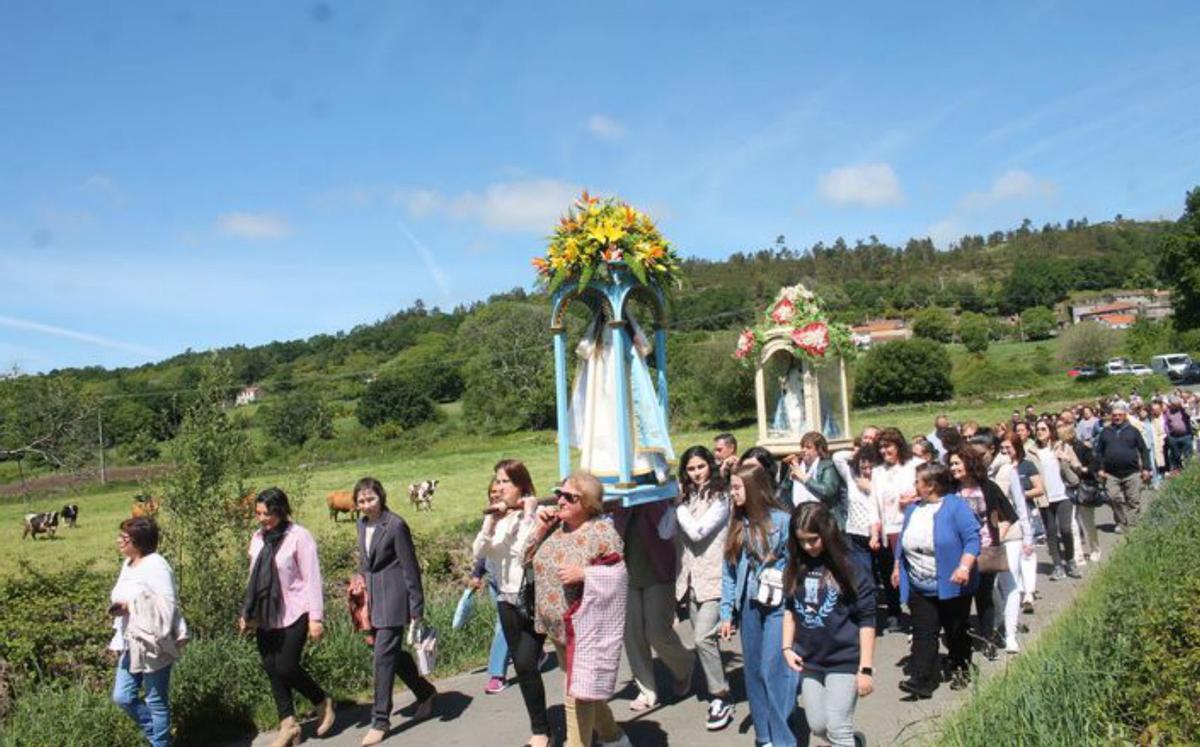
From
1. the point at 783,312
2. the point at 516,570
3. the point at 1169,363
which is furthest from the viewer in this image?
the point at 1169,363

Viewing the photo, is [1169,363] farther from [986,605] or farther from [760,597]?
[760,597]

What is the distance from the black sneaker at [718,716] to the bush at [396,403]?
67.6 meters

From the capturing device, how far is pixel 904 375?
59.5 metres

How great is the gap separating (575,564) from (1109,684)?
270 cm

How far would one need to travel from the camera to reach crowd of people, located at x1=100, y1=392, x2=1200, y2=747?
15.2ft

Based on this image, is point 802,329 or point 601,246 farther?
point 802,329


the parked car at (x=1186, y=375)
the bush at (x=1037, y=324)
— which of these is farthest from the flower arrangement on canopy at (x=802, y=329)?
the bush at (x=1037, y=324)

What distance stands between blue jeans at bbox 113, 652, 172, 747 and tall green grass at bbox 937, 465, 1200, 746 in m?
4.47

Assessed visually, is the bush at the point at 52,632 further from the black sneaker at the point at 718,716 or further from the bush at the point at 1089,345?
the bush at the point at 1089,345

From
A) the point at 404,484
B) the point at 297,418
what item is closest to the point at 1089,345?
the point at 404,484

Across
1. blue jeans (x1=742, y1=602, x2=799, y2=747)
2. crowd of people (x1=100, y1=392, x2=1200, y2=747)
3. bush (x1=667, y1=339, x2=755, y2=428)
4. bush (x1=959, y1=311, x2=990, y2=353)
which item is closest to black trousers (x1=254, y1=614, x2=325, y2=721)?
crowd of people (x1=100, y1=392, x2=1200, y2=747)

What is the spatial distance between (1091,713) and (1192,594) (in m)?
1.12

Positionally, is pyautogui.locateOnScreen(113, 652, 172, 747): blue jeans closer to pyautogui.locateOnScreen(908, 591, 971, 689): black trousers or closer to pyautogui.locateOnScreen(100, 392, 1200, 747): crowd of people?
pyautogui.locateOnScreen(100, 392, 1200, 747): crowd of people

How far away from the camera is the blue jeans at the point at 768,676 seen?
4926 mm
